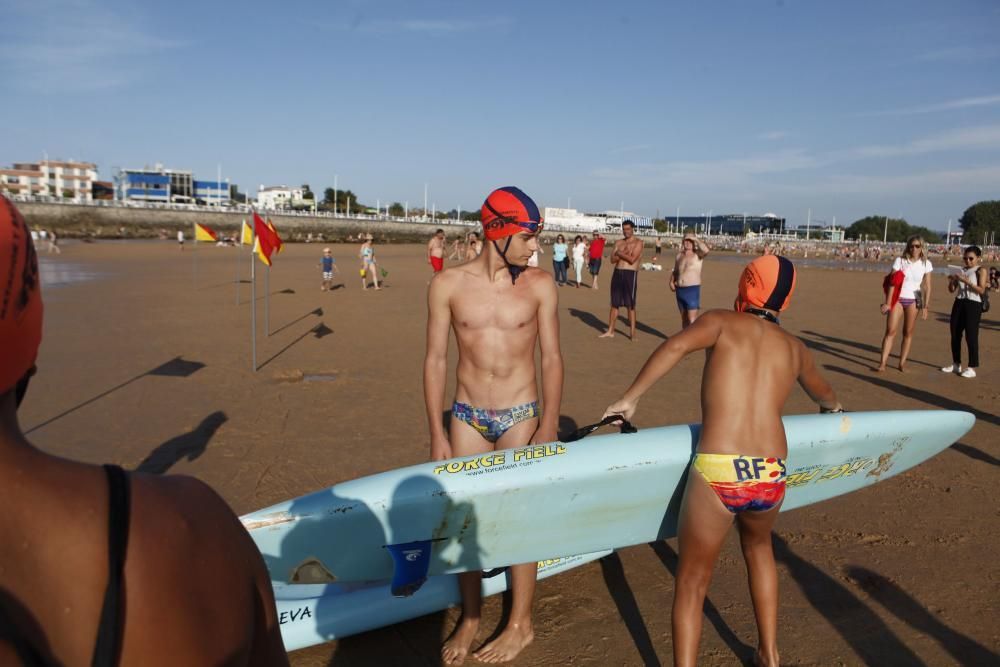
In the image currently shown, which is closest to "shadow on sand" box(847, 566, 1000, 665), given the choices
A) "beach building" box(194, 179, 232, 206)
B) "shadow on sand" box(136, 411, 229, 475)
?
"shadow on sand" box(136, 411, 229, 475)

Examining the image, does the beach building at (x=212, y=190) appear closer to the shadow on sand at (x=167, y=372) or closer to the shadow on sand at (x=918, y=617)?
the shadow on sand at (x=167, y=372)

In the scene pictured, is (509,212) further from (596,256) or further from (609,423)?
(596,256)

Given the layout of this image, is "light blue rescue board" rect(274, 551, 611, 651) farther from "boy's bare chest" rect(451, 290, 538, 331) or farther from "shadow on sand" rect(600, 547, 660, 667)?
"boy's bare chest" rect(451, 290, 538, 331)

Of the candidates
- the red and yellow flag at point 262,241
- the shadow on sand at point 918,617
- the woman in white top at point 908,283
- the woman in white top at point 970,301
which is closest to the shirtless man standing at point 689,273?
the woman in white top at point 908,283

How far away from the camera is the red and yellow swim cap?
353 cm

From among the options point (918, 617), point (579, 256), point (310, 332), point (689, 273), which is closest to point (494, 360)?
point (918, 617)

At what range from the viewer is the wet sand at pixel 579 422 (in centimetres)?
365

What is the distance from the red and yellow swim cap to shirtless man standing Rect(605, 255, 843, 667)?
1024mm

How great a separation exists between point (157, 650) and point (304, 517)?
2.62 m

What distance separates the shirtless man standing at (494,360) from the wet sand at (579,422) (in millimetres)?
809

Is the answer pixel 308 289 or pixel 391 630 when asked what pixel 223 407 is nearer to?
pixel 391 630

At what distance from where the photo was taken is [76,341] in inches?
444

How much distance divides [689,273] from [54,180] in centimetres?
12300

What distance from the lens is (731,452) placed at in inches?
117
